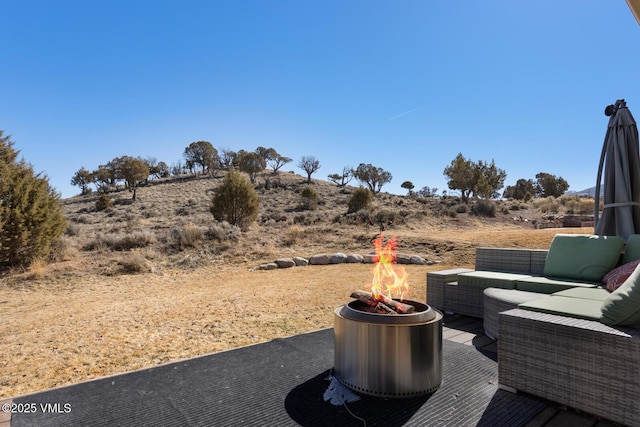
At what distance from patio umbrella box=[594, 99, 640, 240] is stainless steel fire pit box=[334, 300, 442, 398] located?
10.2 feet

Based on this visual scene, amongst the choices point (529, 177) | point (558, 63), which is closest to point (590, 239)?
point (558, 63)

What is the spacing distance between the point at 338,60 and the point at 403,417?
8.43 meters

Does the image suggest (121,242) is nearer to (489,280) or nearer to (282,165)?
(489,280)

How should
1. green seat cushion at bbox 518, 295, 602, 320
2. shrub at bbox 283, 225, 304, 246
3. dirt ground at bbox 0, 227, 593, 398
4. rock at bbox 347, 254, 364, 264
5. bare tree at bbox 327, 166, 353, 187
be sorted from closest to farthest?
green seat cushion at bbox 518, 295, 602, 320, dirt ground at bbox 0, 227, 593, 398, rock at bbox 347, 254, 364, 264, shrub at bbox 283, 225, 304, 246, bare tree at bbox 327, 166, 353, 187

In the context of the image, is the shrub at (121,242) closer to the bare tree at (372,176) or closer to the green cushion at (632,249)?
the green cushion at (632,249)

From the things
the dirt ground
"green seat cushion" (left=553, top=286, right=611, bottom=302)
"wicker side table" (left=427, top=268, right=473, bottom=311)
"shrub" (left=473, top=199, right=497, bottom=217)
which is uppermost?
"shrub" (left=473, top=199, right=497, bottom=217)

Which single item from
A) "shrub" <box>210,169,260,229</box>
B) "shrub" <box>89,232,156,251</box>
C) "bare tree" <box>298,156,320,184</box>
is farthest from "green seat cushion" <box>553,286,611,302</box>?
"bare tree" <box>298,156,320,184</box>

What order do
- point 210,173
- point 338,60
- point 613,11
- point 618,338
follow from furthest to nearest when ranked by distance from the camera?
point 210,173 < point 338,60 < point 613,11 < point 618,338

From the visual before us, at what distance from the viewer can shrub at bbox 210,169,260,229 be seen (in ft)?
43.5

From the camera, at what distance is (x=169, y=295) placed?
18.6ft

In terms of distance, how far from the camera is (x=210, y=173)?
144ft

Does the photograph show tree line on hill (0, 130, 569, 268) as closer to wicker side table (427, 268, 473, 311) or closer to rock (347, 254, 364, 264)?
rock (347, 254, 364, 264)

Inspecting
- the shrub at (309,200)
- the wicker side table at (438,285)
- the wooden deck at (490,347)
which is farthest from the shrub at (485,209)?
the wooden deck at (490,347)

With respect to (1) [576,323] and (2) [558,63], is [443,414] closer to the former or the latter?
(1) [576,323]
